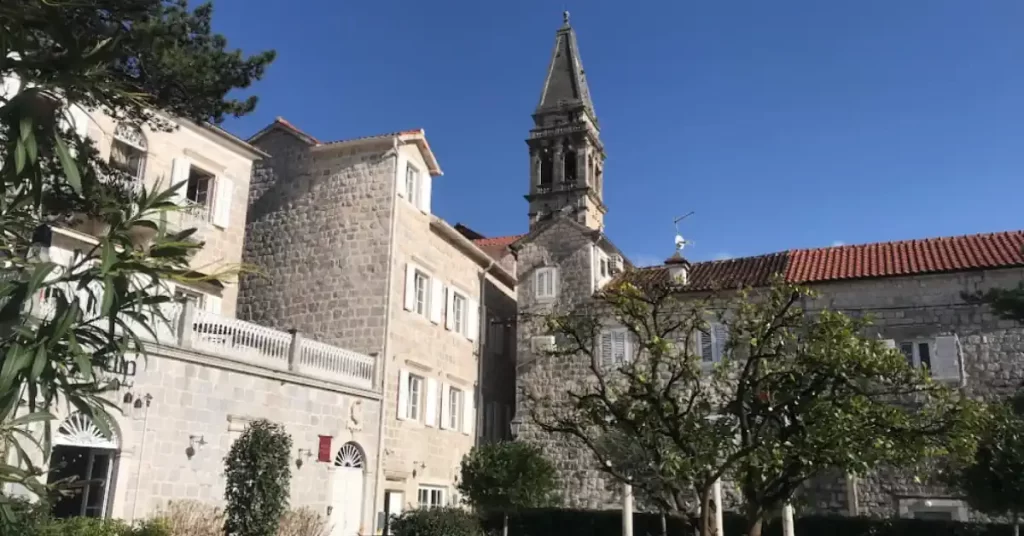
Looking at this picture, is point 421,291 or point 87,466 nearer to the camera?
point 87,466

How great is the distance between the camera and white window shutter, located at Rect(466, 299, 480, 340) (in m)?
24.6

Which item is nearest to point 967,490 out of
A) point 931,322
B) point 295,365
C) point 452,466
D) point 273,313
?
point 931,322

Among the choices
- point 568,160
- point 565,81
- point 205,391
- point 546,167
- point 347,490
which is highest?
point 565,81

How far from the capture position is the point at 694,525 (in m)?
11.4

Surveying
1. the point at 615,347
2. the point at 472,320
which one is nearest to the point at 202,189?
the point at 472,320

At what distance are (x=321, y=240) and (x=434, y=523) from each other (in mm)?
8354

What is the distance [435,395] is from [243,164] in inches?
307

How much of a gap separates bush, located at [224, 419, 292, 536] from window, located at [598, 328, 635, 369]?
11.9m

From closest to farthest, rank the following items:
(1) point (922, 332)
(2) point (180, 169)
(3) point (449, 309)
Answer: (2) point (180, 169) → (1) point (922, 332) → (3) point (449, 309)

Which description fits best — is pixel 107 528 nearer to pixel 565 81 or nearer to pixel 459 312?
pixel 459 312

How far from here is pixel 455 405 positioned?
23547mm

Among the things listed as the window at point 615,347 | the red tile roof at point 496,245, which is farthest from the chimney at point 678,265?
the red tile roof at point 496,245

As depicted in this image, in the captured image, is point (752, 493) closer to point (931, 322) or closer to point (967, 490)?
point (967, 490)

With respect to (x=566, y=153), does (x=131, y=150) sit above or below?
below
